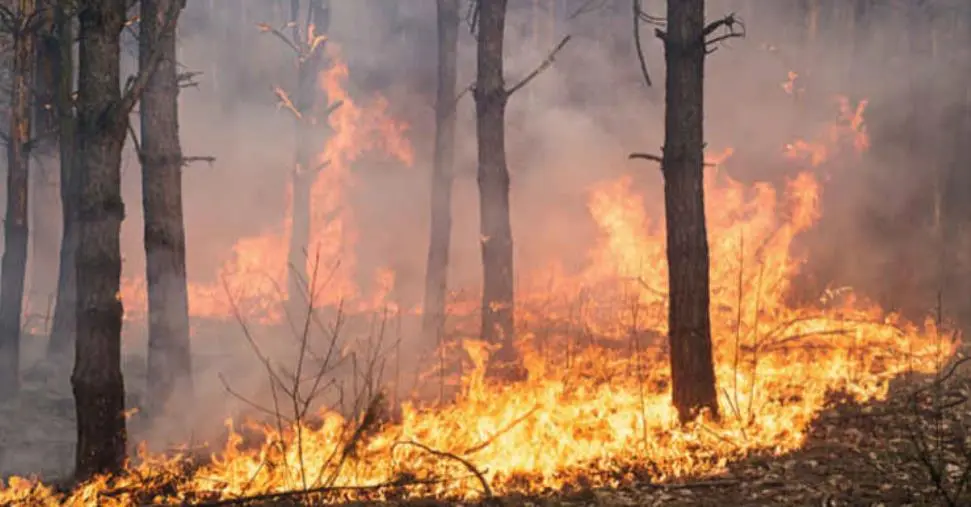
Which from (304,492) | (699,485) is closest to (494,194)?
(699,485)

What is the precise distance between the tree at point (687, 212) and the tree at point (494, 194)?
3229mm

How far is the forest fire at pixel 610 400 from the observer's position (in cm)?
603

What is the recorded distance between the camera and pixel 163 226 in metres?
9.40

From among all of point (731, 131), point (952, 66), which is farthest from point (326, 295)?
point (952, 66)

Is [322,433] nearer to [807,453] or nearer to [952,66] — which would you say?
[807,453]

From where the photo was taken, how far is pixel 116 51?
625 centimetres

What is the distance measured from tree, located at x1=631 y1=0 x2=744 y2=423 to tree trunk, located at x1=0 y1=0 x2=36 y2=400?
9.68 metres

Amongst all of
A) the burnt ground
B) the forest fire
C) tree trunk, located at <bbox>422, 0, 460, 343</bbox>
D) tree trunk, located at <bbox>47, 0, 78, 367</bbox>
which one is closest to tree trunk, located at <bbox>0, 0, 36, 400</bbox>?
tree trunk, located at <bbox>47, 0, 78, 367</bbox>

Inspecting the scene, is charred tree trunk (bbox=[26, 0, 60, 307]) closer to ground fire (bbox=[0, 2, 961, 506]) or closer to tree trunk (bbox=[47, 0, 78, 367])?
tree trunk (bbox=[47, 0, 78, 367])

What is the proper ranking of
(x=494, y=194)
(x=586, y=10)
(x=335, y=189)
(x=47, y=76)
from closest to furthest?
(x=494, y=194)
(x=47, y=76)
(x=335, y=189)
(x=586, y=10)

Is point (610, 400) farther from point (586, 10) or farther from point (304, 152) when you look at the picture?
point (586, 10)

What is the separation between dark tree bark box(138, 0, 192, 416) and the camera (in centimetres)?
925

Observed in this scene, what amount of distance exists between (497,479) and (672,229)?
2797 mm

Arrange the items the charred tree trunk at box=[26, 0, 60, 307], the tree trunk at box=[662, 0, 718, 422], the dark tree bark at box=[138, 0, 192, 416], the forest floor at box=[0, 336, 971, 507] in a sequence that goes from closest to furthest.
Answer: the forest floor at box=[0, 336, 971, 507], the tree trunk at box=[662, 0, 718, 422], the dark tree bark at box=[138, 0, 192, 416], the charred tree trunk at box=[26, 0, 60, 307]
